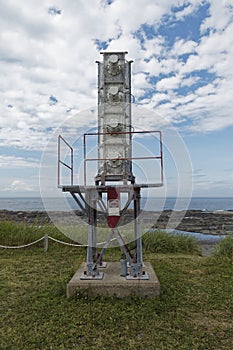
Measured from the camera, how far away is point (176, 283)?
6.66 m

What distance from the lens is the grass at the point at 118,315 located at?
4.12 meters

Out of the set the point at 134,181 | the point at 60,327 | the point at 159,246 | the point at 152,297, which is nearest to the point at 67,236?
the point at 159,246

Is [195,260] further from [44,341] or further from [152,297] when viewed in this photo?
[44,341]

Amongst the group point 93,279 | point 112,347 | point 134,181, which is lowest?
point 112,347

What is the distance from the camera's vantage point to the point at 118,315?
4855 millimetres

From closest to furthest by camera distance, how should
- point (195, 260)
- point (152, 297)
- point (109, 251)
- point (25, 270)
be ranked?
point (152, 297) < point (25, 270) < point (195, 260) < point (109, 251)

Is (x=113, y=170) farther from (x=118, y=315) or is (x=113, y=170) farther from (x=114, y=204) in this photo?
(x=118, y=315)

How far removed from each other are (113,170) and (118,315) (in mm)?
2510

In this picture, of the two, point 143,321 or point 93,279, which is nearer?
point 143,321

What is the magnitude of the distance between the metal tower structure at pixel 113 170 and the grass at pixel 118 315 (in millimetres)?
775

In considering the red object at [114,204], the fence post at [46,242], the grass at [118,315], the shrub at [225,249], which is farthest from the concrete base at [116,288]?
the fence post at [46,242]

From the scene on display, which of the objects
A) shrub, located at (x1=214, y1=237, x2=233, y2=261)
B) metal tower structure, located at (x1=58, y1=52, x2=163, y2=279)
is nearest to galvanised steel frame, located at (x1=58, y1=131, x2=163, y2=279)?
metal tower structure, located at (x1=58, y1=52, x2=163, y2=279)

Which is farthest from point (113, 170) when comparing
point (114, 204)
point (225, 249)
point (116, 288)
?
point (225, 249)

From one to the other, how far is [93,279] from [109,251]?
4283mm
